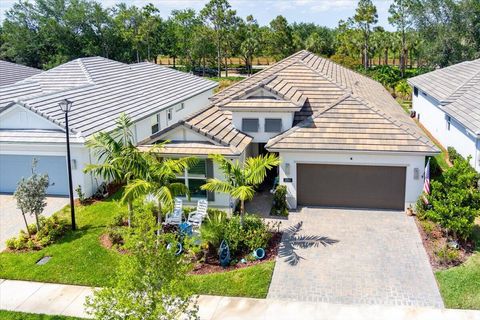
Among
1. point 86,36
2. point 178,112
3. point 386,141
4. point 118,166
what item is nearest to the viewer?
point 118,166

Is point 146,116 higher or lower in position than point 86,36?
lower

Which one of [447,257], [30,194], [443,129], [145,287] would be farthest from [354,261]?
[443,129]

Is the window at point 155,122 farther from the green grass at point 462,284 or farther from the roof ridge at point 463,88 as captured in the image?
the green grass at point 462,284

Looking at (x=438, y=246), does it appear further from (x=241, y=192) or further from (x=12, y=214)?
(x=12, y=214)

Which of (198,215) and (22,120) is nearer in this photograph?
(198,215)

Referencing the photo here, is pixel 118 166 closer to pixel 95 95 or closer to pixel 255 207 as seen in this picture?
pixel 255 207

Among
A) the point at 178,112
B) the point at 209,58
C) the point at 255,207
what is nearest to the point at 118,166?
the point at 255,207

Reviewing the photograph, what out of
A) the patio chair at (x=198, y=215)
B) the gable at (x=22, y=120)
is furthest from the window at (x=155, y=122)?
the patio chair at (x=198, y=215)
